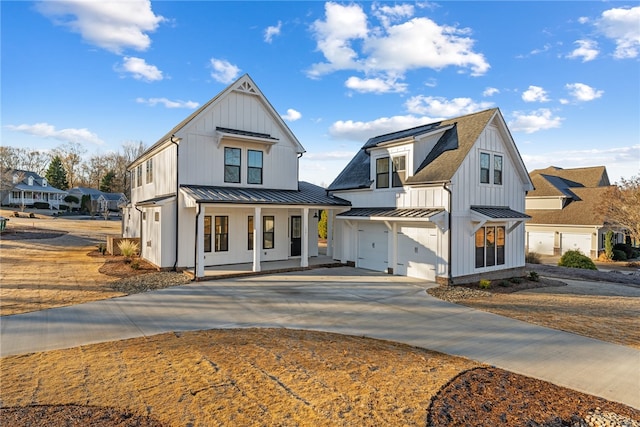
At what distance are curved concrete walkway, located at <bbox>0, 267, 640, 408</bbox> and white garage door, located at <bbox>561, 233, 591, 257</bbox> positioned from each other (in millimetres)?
25287

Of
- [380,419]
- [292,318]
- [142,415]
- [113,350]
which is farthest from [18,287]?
[380,419]

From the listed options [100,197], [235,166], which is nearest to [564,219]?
[235,166]

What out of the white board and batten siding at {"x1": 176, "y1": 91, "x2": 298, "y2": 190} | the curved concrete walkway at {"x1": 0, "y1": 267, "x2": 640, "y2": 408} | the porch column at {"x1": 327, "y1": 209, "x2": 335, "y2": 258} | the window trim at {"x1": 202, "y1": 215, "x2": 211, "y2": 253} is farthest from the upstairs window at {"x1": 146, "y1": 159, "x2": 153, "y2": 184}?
the porch column at {"x1": 327, "y1": 209, "x2": 335, "y2": 258}

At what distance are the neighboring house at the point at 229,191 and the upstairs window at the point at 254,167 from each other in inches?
1.9

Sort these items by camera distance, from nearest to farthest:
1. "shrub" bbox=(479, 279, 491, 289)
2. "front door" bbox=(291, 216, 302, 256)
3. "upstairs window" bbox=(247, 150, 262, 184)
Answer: "shrub" bbox=(479, 279, 491, 289)
"upstairs window" bbox=(247, 150, 262, 184)
"front door" bbox=(291, 216, 302, 256)

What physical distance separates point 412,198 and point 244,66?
1047 centimetres

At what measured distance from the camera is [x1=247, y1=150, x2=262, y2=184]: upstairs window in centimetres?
1666

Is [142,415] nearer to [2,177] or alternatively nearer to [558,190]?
[558,190]

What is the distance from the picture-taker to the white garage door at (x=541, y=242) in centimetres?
3104

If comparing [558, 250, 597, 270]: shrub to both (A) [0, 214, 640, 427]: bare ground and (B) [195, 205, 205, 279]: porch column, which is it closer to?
(A) [0, 214, 640, 427]: bare ground

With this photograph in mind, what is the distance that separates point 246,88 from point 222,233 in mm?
6916

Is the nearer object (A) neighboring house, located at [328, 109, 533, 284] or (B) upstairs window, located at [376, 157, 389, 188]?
(A) neighboring house, located at [328, 109, 533, 284]

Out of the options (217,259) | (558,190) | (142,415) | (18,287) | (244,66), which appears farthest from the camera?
(558,190)

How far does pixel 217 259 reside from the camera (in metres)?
15.7
